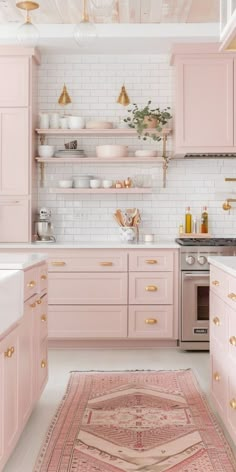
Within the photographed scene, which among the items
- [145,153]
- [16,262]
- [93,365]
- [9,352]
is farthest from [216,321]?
[145,153]

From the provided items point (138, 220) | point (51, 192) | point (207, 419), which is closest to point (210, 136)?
point (138, 220)

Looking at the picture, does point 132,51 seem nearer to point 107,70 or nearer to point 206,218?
point 107,70

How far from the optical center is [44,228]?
218 inches

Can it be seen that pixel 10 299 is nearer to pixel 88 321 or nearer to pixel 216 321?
pixel 216 321

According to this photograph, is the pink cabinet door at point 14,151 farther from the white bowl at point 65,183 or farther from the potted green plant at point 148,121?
the potted green plant at point 148,121

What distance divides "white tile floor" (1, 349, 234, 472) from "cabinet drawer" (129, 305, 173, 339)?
0.15 metres

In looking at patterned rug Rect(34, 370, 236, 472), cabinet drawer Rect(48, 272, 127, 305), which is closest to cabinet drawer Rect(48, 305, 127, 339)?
cabinet drawer Rect(48, 272, 127, 305)

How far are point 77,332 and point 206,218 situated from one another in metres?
1.72

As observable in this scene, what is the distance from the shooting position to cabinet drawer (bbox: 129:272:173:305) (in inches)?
203

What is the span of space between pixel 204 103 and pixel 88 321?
7.50ft

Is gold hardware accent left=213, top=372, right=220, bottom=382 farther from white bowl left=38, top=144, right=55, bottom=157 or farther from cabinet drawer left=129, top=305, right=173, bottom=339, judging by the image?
white bowl left=38, top=144, right=55, bottom=157

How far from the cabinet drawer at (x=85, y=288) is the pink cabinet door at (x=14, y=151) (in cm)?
93

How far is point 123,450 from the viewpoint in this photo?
288 cm

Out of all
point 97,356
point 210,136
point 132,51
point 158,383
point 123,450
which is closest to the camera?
point 123,450
